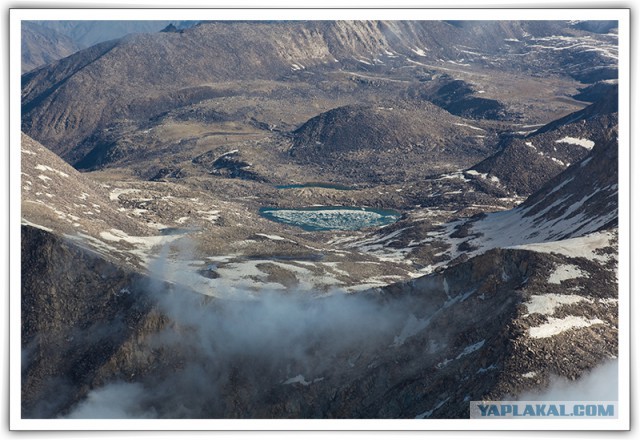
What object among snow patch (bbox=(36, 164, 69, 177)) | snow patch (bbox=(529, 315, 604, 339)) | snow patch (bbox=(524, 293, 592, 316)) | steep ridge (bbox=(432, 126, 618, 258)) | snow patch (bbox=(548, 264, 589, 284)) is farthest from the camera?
snow patch (bbox=(36, 164, 69, 177))

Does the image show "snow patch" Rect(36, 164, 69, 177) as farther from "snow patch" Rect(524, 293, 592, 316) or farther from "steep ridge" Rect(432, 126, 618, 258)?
"snow patch" Rect(524, 293, 592, 316)

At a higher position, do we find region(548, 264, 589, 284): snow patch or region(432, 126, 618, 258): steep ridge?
region(548, 264, 589, 284): snow patch

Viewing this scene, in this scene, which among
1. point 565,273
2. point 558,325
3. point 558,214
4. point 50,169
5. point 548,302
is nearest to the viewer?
point 558,325

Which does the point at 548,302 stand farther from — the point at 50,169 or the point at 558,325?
the point at 50,169

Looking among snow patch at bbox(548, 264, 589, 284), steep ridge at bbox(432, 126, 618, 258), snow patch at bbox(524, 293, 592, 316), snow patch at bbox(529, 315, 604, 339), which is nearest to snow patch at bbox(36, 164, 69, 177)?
steep ridge at bbox(432, 126, 618, 258)

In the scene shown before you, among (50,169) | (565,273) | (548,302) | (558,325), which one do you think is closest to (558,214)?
(565,273)

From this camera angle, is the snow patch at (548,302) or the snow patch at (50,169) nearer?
the snow patch at (548,302)

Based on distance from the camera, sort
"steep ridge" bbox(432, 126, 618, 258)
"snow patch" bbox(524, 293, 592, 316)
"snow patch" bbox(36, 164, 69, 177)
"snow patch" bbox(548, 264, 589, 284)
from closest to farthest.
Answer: "snow patch" bbox(524, 293, 592, 316), "snow patch" bbox(548, 264, 589, 284), "steep ridge" bbox(432, 126, 618, 258), "snow patch" bbox(36, 164, 69, 177)

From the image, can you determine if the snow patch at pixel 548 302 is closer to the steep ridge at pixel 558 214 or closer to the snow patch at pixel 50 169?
the steep ridge at pixel 558 214

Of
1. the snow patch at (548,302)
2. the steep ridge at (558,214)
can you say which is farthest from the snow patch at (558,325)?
the steep ridge at (558,214)

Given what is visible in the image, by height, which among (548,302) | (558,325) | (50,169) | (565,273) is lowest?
(50,169)
